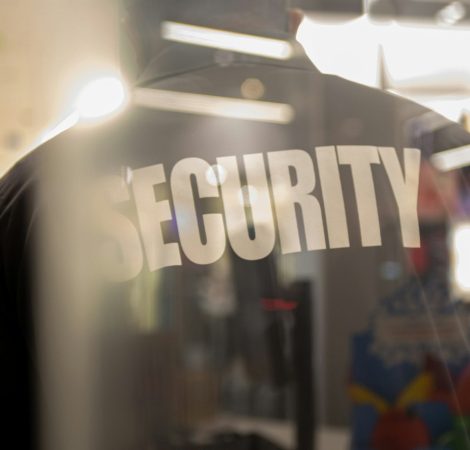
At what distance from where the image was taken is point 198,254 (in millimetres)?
511

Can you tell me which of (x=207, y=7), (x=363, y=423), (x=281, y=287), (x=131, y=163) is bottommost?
(x=363, y=423)

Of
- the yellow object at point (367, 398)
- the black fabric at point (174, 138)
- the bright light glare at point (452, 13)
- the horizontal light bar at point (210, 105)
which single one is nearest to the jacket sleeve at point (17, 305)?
the black fabric at point (174, 138)

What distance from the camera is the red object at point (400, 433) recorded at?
528 millimetres

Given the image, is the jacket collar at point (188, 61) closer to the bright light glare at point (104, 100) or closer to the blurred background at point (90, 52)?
the bright light glare at point (104, 100)

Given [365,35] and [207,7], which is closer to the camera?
[207,7]

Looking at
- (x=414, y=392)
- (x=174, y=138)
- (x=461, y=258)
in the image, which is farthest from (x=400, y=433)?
(x=174, y=138)

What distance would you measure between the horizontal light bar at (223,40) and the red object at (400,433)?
1.00 ft

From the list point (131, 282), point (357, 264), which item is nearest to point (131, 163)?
point (131, 282)

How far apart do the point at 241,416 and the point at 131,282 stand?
0.44ft

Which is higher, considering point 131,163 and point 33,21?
point 33,21

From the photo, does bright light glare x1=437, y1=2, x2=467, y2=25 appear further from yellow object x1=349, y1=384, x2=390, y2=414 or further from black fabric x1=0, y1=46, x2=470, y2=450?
yellow object x1=349, y1=384, x2=390, y2=414

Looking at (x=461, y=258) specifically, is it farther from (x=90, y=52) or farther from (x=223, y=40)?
(x=90, y=52)

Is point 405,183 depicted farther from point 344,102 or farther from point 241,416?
point 241,416

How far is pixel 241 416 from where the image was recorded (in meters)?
0.50
